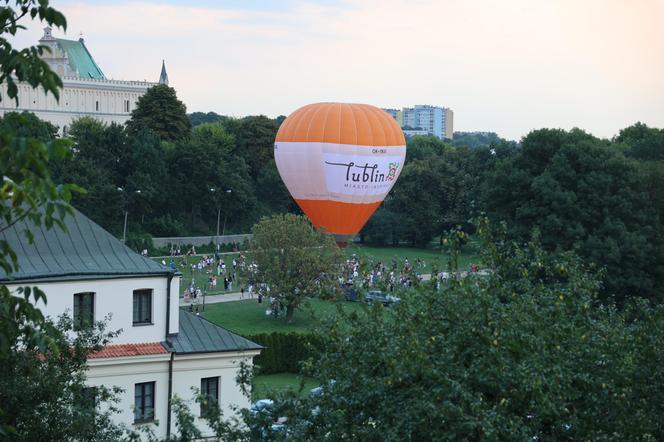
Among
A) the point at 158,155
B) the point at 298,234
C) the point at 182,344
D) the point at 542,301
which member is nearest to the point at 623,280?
the point at 298,234

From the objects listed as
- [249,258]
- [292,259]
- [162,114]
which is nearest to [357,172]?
[249,258]

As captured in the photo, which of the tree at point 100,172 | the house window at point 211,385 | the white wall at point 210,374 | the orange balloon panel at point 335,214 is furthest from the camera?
the tree at point 100,172

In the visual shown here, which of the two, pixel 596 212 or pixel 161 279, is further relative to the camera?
pixel 596 212

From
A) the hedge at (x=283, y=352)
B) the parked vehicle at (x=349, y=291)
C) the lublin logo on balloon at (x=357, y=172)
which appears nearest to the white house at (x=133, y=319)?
the parked vehicle at (x=349, y=291)

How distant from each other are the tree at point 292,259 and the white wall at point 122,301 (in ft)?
91.2

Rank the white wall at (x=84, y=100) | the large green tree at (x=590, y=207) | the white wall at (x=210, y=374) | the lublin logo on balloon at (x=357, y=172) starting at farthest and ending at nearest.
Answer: the white wall at (x=84, y=100)
the lublin logo on balloon at (x=357, y=172)
the large green tree at (x=590, y=207)
the white wall at (x=210, y=374)

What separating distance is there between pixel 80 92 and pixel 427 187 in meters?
65.4

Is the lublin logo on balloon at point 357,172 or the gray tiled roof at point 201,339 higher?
the lublin logo on balloon at point 357,172

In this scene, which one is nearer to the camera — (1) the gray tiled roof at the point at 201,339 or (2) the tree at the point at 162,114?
(1) the gray tiled roof at the point at 201,339

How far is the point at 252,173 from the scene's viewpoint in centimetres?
10662

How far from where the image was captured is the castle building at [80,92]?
471ft

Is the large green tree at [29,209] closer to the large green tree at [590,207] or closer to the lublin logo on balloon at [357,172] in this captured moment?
the large green tree at [590,207]

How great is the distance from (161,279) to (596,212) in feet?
104

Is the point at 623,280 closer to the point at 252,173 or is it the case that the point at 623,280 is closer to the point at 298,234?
the point at 298,234
